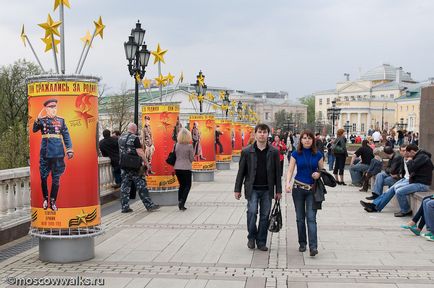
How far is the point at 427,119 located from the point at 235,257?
698 centimetres

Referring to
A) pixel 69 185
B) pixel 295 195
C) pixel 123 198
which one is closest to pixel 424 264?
pixel 295 195

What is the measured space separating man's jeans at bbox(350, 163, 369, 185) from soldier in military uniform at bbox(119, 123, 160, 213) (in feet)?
26.8

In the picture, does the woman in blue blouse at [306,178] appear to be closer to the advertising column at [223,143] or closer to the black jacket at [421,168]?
the black jacket at [421,168]

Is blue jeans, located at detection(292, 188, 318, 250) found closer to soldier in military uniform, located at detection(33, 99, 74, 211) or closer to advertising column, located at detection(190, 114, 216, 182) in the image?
soldier in military uniform, located at detection(33, 99, 74, 211)

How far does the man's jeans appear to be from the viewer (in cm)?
1895

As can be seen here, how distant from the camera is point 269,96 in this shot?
191250 mm

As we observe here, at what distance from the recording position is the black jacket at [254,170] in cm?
884

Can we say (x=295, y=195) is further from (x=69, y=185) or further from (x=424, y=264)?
(x=69, y=185)

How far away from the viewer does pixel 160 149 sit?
46.3 ft

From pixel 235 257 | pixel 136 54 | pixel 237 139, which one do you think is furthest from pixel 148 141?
pixel 237 139

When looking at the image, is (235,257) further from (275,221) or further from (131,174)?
(131,174)

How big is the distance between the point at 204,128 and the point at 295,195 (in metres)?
13.4

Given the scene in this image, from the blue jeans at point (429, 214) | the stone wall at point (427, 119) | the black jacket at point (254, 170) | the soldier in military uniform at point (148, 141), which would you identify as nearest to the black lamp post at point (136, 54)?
the soldier in military uniform at point (148, 141)

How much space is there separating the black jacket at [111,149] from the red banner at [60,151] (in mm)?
7428
